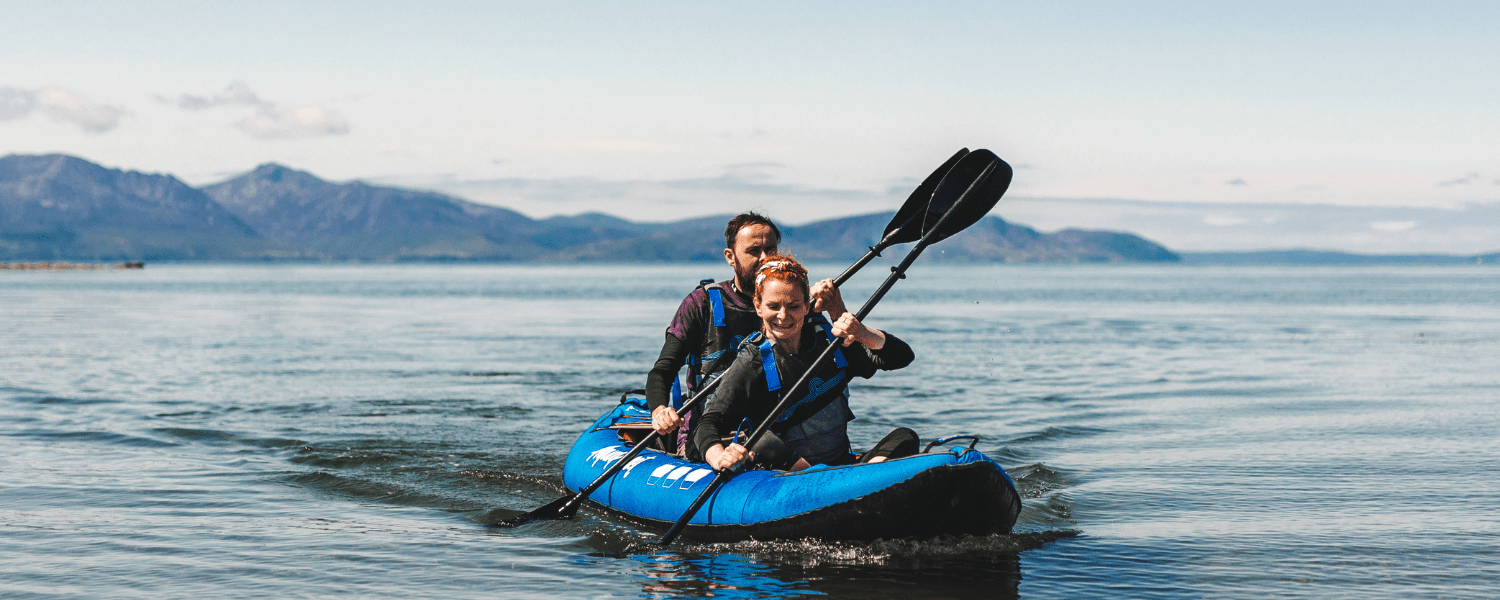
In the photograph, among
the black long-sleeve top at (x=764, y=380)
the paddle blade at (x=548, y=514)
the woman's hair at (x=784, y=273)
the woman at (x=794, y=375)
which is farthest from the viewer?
the paddle blade at (x=548, y=514)

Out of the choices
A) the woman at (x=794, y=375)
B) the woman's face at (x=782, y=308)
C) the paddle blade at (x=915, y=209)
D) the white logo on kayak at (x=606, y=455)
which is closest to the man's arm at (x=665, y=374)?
the woman at (x=794, y=375)

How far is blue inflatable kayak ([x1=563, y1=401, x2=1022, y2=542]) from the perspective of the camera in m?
6.60

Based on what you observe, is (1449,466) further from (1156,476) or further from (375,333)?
(375,333)

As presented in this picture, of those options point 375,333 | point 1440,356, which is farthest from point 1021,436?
point 375,333

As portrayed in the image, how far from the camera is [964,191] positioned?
8180 mm

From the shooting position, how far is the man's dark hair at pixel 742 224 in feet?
25.2

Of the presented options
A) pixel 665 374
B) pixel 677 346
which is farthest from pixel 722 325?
pixel 665 374

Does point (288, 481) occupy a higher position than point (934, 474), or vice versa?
point (934, 474)

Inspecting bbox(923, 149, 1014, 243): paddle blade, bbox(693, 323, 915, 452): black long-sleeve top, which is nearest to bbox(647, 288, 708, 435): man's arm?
bbox(693, 323, 915, 452): black long-sleeve top

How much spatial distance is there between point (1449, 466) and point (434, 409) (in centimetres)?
1175

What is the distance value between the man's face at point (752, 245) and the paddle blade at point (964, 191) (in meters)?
1.23

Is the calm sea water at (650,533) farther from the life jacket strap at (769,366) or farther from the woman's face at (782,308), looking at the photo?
the woman's face at (782,308)

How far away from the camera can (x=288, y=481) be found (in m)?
10.2

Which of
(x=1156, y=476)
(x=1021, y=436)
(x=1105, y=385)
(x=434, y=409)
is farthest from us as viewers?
(x=1105, y=385)
